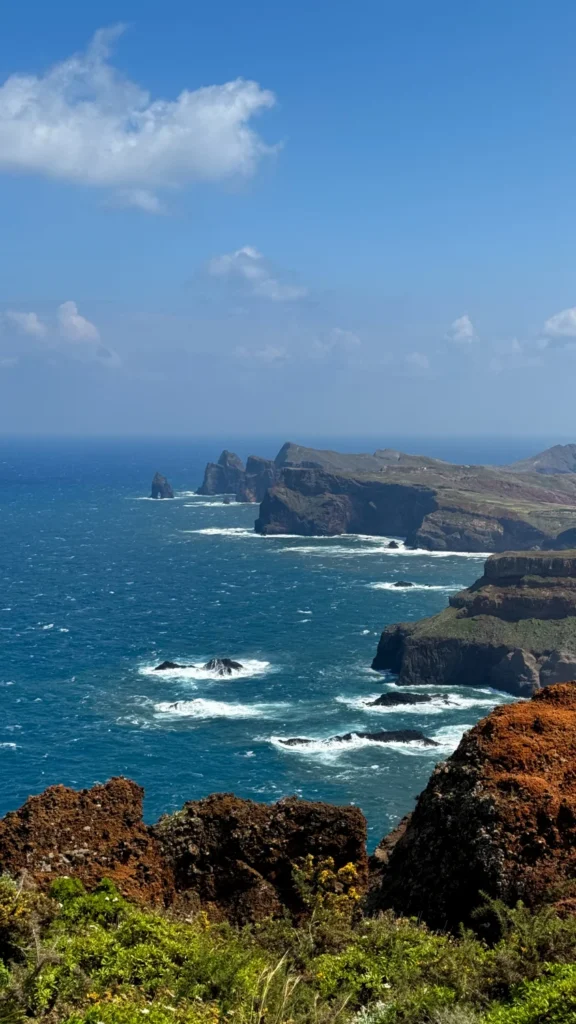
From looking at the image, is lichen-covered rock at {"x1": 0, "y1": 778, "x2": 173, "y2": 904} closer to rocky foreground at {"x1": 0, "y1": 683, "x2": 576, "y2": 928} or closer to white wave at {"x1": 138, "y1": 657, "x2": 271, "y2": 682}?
rocky foreground at {"x1": 0, "y1": 683, "x2": 576, "y2": 928}

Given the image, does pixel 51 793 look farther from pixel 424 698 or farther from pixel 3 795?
pixel 424 698

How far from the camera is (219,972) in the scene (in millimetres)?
18781

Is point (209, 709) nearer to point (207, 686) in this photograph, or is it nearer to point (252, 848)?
point (207, 686)

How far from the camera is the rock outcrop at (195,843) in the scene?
2561cm

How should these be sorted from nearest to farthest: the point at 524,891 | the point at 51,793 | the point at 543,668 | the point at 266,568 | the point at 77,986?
the point at 77,986 → the point at 524,891 → the point at 51,793 → the point at 543,668 → the point at 266,568

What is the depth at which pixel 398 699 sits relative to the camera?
331 feet

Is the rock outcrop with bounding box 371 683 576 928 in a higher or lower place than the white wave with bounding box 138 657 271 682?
higher

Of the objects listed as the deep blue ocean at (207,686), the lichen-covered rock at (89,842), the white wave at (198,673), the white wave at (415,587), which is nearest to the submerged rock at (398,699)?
the deep blue ocean at (207,686)

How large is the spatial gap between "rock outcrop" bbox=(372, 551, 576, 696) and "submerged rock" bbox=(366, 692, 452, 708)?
315 inches

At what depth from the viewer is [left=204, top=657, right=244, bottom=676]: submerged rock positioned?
354 ft

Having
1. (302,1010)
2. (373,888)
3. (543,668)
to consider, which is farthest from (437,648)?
(302,1010)

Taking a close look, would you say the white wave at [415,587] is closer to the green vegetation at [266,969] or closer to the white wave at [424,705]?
the white wave at [424,705]

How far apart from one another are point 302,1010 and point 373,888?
29.9ft

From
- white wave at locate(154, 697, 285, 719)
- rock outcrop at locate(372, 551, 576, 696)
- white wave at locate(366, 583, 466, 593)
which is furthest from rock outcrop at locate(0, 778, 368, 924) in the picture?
white wave at locate(366, 583, 466, 593)
